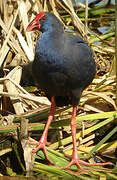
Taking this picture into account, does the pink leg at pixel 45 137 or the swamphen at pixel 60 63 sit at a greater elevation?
the swamphen at pixel 60 63

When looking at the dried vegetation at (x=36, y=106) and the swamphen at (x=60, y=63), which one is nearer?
the swamphen at (x=60, y=63)

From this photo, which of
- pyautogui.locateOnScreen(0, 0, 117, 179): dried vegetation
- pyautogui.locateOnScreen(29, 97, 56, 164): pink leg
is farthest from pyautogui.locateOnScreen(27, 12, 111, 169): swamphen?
pyautogui.locateOnScreen(0, 0, 117, 179): dried vegetation

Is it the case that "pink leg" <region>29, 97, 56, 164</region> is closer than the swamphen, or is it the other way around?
the swamphen

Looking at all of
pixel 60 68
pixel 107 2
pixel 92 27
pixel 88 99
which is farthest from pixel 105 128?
pixel 107 2

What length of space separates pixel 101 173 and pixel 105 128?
650mm

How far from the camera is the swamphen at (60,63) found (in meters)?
2.65

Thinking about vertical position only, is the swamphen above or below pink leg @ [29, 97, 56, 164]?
above

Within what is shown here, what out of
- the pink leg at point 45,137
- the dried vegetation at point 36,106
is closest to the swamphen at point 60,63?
the pink leg at point 45,137

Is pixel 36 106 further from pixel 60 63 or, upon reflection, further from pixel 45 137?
pixel 60 63

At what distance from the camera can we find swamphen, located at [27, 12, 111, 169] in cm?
265

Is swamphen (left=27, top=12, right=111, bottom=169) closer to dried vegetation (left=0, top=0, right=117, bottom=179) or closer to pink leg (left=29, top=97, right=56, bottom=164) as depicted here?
pink leg (left=29, top=97, right=56, bottom=164)

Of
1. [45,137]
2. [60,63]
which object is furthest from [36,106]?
[60,63]

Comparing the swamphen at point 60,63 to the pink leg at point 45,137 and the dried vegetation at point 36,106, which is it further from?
the dried vegetation at point 36,106

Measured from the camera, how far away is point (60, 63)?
Answer: 2.63 metres
